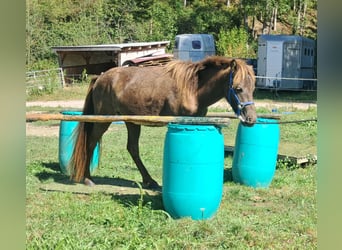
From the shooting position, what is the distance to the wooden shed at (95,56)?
54.3 feet

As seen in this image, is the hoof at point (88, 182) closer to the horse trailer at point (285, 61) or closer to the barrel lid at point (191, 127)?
the barrel lid at point (191, 127)

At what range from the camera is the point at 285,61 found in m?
16.7

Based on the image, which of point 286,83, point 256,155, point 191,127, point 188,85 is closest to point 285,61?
point 286,83

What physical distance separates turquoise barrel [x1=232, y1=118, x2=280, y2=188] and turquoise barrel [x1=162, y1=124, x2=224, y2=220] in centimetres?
143

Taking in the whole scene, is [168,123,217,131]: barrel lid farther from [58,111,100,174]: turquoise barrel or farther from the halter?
[58,111,100,174]: turquoise barrel

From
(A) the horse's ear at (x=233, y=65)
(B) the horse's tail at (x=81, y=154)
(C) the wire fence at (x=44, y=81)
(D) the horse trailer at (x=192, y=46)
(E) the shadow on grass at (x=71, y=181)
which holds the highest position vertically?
(D) the horse trailer at (x=192, y=46)

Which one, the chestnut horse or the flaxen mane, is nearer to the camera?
the chestnut horse

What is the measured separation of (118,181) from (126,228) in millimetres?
1832

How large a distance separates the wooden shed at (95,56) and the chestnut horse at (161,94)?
1165 cm

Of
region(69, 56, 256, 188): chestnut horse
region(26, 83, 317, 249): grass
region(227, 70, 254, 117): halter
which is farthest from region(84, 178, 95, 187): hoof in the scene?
region(227, 70, 254, 117): halter

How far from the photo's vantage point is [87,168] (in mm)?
4766

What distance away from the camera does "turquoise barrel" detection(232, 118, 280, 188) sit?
15.4 ft

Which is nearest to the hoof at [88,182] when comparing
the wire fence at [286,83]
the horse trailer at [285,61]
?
the wire fence at [286,83]
